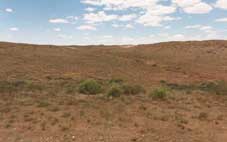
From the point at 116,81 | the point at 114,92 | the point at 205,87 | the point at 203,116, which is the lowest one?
the point at 205,87

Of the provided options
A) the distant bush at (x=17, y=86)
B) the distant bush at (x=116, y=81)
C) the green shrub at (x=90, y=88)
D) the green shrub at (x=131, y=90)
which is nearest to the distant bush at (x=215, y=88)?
the green shrub at (x=131, y=90)

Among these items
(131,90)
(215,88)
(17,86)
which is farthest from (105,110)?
(215,88)

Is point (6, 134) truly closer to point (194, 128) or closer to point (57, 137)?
point (57, 137)

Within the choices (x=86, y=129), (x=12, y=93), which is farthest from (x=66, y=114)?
(x=12, y=93)

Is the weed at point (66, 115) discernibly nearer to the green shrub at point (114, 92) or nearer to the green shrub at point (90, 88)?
the green shrub at point (114, 92)

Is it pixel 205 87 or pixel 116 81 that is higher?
pixel 116 81

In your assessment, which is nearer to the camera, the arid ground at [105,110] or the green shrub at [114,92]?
the arid ground at [105,110]

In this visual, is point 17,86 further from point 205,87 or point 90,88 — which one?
point 205,87

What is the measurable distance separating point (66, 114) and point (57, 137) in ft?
8.48

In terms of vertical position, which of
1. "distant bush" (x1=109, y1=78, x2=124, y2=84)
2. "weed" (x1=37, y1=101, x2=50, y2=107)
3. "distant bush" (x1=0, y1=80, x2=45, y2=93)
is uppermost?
"distant bush" (x1=0, y1=80, x2=45, y2=93)

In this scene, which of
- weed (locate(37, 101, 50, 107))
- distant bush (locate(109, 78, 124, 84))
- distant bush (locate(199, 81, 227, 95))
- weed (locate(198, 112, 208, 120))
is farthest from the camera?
distant bush (locate(109, 78, 124, 84))

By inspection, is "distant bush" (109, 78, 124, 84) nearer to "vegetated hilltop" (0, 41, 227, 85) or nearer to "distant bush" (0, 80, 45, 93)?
"vegetated hilltop" (0, 41, 227, 85)

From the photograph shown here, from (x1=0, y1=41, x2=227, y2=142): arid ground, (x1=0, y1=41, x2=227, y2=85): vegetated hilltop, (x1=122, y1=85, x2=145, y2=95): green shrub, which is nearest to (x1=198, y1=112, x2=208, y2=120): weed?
(x1=0, y1=41, x2=227, y2=142): arid ground

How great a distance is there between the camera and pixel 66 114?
11109 millimetres
